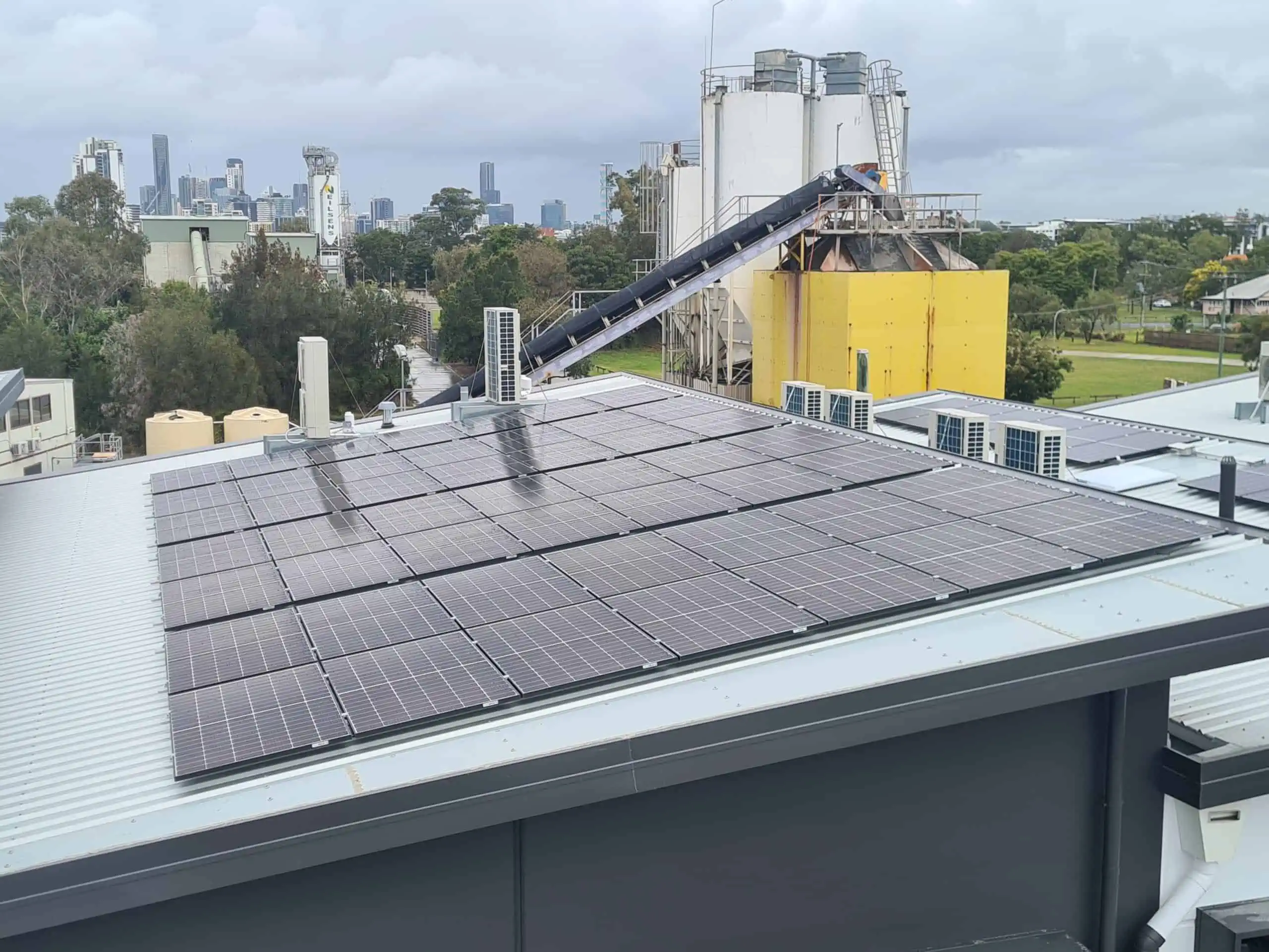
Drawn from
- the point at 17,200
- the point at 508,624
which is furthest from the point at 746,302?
the point at 17,200

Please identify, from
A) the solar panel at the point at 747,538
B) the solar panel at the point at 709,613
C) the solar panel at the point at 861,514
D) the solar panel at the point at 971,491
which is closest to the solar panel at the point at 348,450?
the solar panel at the point at 747,538

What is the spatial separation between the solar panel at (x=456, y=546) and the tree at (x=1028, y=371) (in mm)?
52526

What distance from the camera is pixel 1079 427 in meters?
23.8

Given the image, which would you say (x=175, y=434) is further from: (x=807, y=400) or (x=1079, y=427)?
(x=1079, y=427)

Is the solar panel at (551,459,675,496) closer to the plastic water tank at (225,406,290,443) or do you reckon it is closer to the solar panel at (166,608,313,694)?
the solar panel at (166,608,313,694)

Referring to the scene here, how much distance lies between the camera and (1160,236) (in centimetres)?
14500

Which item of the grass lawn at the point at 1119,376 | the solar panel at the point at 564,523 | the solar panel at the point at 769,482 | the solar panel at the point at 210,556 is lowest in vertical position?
the grass lawn at the point at 1119,376

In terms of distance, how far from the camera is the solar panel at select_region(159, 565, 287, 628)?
12719 millimetres

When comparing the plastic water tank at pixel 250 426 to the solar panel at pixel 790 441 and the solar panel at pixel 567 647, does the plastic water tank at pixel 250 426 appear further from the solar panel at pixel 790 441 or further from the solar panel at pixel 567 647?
the solar panel at pixel 567 647

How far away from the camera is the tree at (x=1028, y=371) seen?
62.8 metres

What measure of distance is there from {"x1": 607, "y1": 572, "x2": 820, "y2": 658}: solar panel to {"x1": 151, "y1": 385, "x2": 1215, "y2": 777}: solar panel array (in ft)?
0.09

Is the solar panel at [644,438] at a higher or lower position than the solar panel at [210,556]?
higher

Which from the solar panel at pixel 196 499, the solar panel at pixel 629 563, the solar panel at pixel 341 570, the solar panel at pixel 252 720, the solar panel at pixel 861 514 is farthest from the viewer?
the solar panel at pixel 196 499

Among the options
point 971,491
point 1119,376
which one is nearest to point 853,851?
point 971,491
